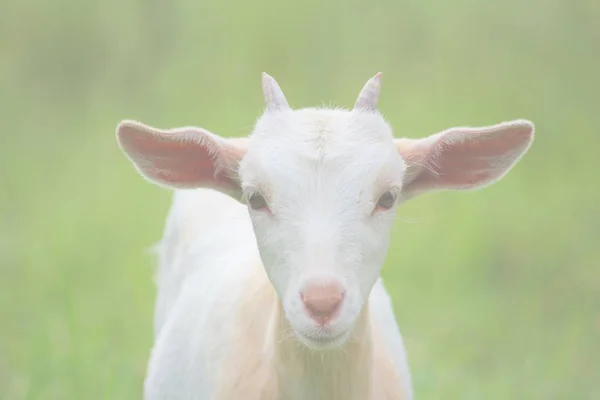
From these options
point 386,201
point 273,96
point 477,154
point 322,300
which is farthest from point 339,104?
point 322,300

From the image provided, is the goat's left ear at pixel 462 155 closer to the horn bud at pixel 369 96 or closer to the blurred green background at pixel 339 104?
the horn bud at pixel 369 96

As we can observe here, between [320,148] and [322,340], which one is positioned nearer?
[322,340]

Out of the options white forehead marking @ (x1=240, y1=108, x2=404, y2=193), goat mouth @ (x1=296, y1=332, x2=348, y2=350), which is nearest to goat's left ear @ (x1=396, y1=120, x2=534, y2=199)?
white forehead marking @ (x1=240, y1=108, x2=404, y2=193)

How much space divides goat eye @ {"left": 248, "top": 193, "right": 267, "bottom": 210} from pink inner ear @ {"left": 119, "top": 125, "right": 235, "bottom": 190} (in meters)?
0.25

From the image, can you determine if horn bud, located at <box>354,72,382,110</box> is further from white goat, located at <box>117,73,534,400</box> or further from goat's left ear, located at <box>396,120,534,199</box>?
goat's left ear, located at <box>396,120,534,199</box>

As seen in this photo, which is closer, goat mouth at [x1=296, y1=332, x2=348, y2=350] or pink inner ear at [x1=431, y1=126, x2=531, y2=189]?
goat mouth at [x1=296, y1=332, x2=348, y2=350]

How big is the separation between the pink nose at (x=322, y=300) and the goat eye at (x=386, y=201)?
0.43 m

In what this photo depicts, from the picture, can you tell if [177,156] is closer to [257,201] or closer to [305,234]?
[257,201]

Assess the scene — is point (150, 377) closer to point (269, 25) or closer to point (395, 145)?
point (395, 145)

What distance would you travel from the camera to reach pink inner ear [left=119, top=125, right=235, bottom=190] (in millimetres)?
4402

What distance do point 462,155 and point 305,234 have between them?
0.80 m

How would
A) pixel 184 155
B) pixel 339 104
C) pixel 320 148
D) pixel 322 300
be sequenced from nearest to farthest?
pixel 322 300
pixel 320 148
pixel 184 155
pixel 339 104

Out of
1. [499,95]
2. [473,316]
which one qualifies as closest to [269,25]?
[499,95]

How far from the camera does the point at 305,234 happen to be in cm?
403
